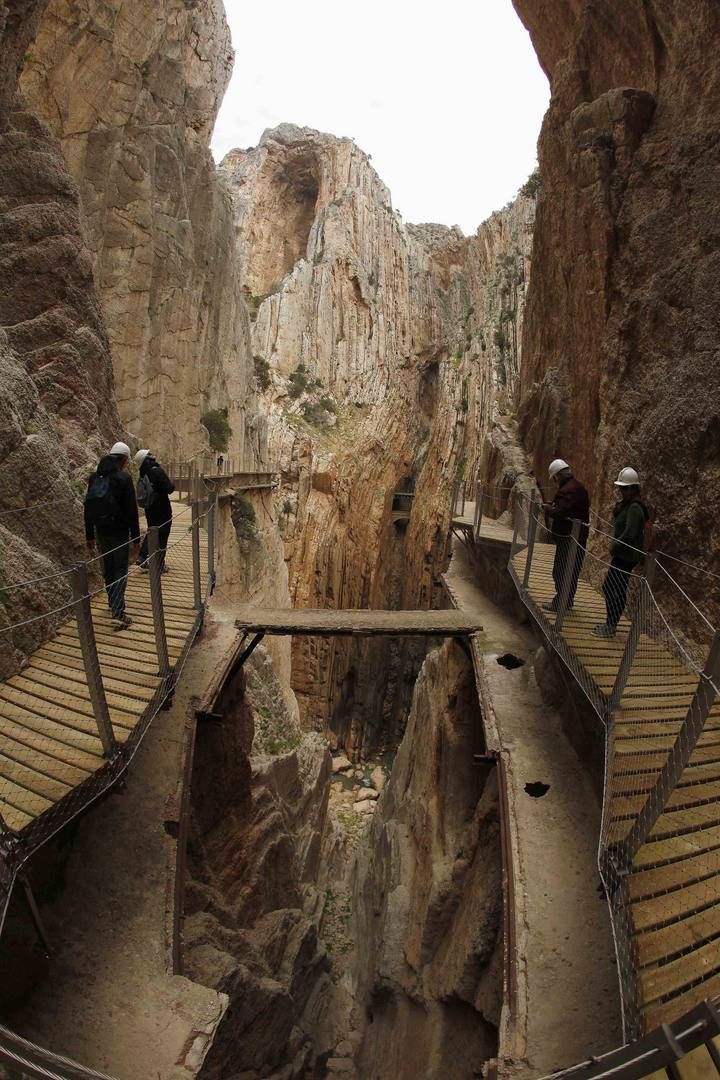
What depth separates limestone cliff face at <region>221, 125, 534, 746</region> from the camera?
104ft

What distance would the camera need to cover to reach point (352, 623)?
32.0ft

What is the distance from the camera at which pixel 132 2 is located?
19.8m

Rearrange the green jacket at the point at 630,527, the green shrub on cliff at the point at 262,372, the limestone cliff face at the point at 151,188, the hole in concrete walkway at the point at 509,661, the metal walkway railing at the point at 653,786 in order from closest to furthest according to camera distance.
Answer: the metal walkway railing at the point at 653,786, the green jacket at the point at 630,527, the hole in concrete walkway at the point at 509,661, the limestone cliff face at the point at 151,188, the green shrub on cliff at the point at 262,372

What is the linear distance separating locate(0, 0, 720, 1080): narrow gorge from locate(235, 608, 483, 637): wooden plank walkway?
152 millimetres

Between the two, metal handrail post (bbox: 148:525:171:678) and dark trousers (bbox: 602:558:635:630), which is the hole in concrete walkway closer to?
dark trousers (bbox: 602:558:635:630)

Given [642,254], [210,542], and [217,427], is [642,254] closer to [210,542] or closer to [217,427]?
[210,542]

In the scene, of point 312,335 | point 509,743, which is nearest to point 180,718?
point 509,743

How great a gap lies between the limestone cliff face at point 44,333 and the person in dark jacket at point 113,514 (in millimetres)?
709

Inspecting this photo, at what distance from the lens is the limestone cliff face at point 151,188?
18.6m

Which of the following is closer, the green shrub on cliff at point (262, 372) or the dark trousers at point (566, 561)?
the dark trousers at point (566, 561)

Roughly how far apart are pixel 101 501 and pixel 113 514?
0.61ft

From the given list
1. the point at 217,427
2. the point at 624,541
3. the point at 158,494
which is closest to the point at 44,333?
the point at 158,494

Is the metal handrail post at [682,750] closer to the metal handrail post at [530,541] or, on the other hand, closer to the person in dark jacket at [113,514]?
the metal handrail post at [530,541]

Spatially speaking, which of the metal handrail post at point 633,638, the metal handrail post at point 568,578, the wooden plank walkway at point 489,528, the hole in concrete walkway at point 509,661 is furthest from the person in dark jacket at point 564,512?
the wooden plank walkway at point 489,528
